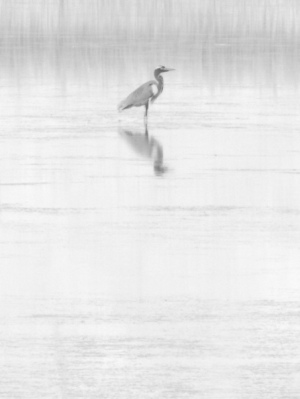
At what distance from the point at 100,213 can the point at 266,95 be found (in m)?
10.4

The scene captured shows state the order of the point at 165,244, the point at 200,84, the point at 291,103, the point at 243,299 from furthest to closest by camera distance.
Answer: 1. the point at 200,84
2. the point at 291,103
3. the point at 165,244
4. the point at 243,299

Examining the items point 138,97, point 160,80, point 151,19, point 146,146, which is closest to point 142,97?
point 138,97

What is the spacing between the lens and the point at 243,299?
8.20 meters

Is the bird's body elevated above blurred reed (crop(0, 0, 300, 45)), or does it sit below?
below

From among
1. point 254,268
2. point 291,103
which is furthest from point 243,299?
point 291,103

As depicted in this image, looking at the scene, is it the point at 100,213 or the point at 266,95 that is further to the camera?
the point at 266,95

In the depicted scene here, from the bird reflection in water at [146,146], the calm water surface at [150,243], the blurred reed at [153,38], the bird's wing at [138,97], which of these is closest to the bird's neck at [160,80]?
the bird's wing at [138,97]

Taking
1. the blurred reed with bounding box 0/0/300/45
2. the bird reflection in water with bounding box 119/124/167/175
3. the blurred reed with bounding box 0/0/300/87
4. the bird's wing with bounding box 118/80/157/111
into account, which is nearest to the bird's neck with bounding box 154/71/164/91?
the bird's wing with bounding box 118/80/157/111

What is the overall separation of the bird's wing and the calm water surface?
0.76 ft

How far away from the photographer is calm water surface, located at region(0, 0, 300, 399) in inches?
266

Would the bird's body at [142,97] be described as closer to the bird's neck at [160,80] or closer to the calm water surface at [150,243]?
the bird's neck at [160,80]

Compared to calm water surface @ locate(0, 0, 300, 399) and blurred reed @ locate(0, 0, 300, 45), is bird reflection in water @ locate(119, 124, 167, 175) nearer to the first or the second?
calm water surface @ locate(0, 0, 300, 399)

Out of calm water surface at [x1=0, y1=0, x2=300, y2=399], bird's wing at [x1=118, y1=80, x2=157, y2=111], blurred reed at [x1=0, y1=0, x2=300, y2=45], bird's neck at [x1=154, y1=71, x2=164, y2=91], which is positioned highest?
blurred reed at [x1=0, y1=0, x2=300, y2=45]

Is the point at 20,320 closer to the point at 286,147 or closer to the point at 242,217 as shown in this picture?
the point at 242,217
